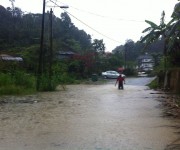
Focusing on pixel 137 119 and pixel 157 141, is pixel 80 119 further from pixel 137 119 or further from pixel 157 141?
pixel 157 141

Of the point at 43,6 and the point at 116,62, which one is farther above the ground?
the point at 43,6

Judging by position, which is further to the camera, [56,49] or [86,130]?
[56,49]

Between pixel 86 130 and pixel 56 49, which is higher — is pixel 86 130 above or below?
below

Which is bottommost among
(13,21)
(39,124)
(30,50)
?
(39,124)

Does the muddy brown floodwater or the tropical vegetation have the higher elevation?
the tropical vegetation

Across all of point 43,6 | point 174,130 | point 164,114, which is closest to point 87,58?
point 43,6

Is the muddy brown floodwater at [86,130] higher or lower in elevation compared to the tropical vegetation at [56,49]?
lower

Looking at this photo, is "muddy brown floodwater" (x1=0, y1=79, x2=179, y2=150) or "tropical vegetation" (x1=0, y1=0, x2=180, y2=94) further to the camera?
"tropical vegetation" (x1=0, y1=0, x2=180, y2=94)

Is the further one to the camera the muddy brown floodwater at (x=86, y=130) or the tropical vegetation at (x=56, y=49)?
the tropical vegetation at (x=56, y=49)

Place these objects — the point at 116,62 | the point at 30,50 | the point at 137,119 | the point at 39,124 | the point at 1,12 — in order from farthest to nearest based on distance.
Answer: the point at 116,62, the point at 1,12, the point at 30,50, the point at 137,119, the point at 39,124

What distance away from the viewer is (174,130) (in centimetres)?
1057

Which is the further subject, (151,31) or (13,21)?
(13,21)

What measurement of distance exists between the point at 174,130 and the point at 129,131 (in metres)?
1.23

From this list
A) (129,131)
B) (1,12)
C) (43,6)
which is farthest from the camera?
(1,12)
